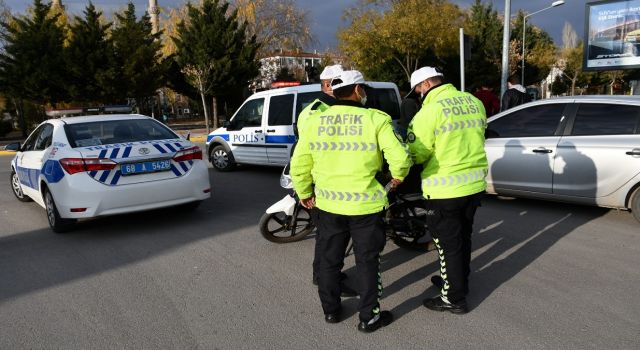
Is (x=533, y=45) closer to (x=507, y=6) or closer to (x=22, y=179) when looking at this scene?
(x=507, y=6)

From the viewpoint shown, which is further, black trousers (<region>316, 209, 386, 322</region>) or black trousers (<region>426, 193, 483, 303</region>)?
black trousers (<region>426, 193, 483, 303</region>)

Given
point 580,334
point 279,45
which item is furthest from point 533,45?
point 580,334

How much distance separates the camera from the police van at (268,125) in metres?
8.89

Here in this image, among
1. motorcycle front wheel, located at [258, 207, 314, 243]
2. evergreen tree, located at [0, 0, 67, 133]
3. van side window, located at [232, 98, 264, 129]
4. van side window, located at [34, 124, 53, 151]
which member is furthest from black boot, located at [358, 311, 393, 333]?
evergreen tree, located at [0, 0, 67, 133]

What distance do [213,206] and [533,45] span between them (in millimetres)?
53227

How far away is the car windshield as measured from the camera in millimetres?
5840

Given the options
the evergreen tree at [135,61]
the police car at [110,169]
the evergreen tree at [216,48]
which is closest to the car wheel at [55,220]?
the police car at [110,169]

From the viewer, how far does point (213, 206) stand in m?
7.18

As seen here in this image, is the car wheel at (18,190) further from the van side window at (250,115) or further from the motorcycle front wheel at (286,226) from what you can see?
the motorcycle front wheel at (286,226)

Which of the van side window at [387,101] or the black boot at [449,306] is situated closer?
the black boot at [449,306]

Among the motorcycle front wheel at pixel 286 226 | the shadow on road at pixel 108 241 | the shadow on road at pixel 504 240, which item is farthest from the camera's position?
the motorcycle front wheel at pixel 286 226

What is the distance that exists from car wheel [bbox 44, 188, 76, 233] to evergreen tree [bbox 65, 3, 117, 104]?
22.0m

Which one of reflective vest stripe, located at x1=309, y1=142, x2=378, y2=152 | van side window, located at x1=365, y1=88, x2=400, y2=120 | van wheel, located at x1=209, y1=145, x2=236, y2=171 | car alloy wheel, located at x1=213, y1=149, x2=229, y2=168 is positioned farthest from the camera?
car alloy wheel, located at x1=213, y1=149, x2=229, y2=168

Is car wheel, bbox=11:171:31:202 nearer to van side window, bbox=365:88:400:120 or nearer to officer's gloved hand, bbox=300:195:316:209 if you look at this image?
van side window, bbox=365:88:400:120
